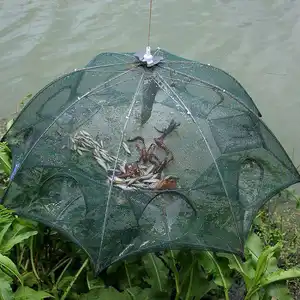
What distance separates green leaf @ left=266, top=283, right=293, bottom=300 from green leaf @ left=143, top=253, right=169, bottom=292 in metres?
0.57

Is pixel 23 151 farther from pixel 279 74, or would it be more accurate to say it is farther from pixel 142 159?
pixel 279 74

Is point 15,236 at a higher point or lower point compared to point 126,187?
A: lower

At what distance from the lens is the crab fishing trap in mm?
2566

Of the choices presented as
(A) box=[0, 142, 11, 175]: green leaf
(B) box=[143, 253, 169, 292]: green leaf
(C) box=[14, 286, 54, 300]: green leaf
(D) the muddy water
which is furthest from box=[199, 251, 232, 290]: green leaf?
(D) the muddy water

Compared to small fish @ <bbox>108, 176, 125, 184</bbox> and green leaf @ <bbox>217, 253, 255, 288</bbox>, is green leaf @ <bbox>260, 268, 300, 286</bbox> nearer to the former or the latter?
green leaf @ <bbox>217, 253, 255, 288</bbox>

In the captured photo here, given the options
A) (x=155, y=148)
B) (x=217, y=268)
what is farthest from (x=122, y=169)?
(x=217, y=268)

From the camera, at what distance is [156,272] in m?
2.99

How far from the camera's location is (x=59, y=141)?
2801 mm

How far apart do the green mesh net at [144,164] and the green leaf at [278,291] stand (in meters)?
0.39

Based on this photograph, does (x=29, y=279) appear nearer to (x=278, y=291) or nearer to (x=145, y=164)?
(x=145, y=164)

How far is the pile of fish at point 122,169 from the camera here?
2642 millimetres

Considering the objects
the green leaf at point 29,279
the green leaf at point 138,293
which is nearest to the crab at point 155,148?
the green leaf at point 138,293

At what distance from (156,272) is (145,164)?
26.0 inches

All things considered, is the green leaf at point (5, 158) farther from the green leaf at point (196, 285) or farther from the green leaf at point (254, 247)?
the green leaf at point (254, 247)
